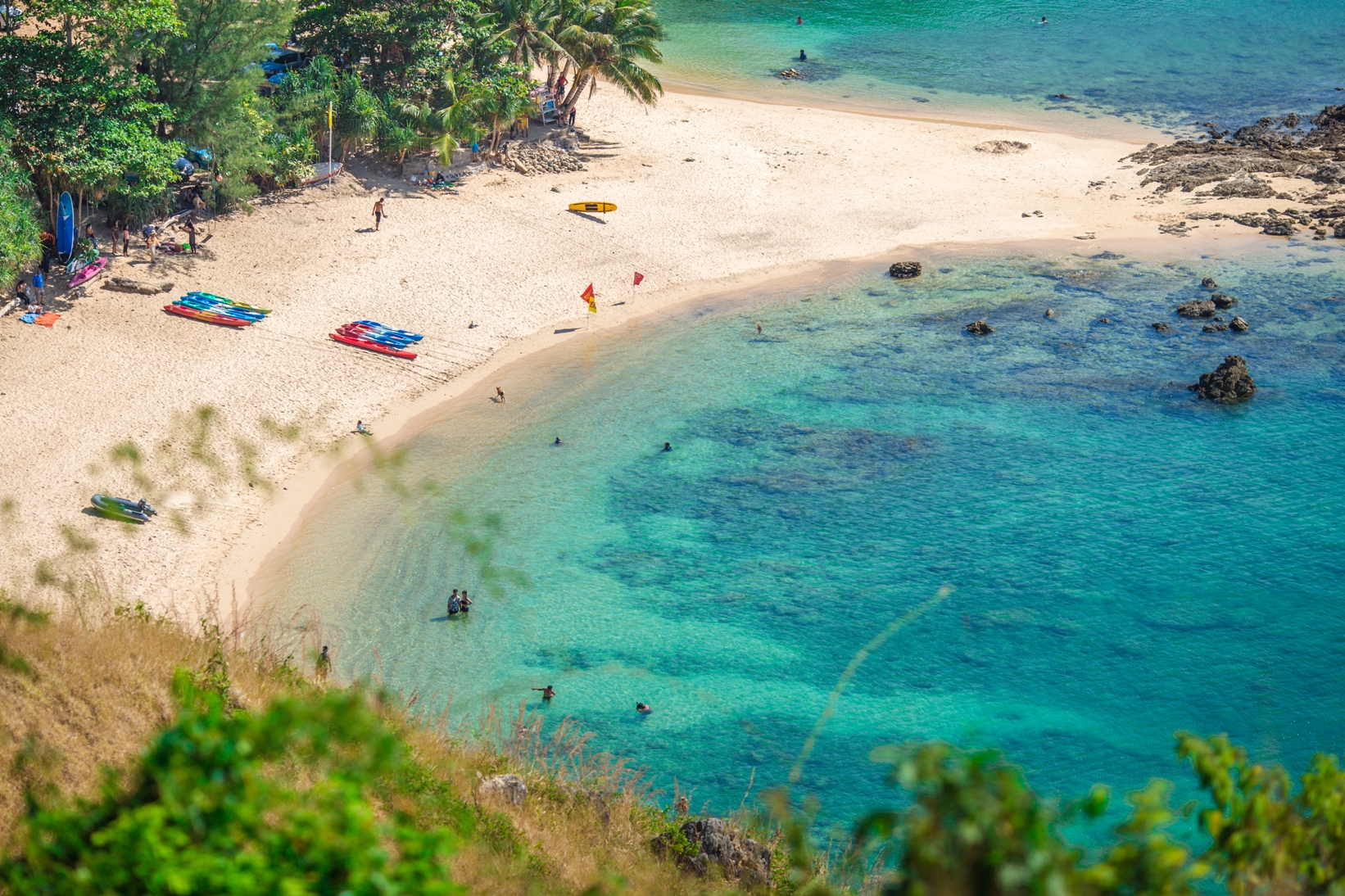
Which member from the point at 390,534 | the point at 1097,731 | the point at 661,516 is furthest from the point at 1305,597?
the point at 390,534

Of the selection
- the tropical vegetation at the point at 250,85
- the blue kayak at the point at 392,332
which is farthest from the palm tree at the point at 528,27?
the blue kayak at the point at 392,332

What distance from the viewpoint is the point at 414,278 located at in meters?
41.0

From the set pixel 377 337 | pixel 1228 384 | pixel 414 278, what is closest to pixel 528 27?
pixel 414 278

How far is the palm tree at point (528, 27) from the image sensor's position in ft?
163

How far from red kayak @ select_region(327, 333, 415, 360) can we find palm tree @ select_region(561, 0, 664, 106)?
22.4 metres

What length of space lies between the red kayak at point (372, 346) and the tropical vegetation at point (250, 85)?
8.04 meters

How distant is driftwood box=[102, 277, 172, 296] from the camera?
36094mm

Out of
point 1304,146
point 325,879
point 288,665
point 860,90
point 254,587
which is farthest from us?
point 860,90

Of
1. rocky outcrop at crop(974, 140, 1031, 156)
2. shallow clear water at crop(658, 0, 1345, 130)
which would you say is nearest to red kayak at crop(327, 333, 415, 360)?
rocky outcrop at crop(974, 140, 1031, 156)

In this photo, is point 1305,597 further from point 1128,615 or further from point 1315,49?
point 1315,49

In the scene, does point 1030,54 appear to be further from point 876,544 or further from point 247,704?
point 247,704

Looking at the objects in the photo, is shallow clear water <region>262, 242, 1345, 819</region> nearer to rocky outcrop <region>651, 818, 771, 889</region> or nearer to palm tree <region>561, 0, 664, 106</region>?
rocky outcrop <region>651, 818, 771, 889</region>

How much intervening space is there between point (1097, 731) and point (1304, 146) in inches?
1900

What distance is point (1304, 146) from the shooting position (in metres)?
57.7
